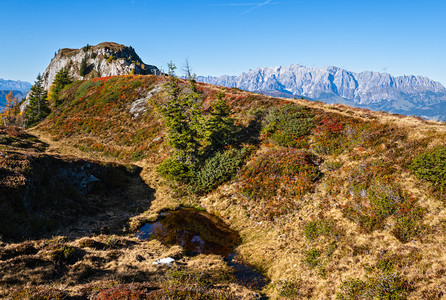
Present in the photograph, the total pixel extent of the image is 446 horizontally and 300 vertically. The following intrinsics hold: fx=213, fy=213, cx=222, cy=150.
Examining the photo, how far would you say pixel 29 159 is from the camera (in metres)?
19.3

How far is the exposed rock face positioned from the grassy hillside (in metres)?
82.2

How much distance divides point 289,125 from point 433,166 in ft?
51.4

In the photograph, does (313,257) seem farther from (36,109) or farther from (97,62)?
(97,62)

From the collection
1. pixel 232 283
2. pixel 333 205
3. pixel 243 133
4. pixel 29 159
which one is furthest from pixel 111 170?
pixel 333 205

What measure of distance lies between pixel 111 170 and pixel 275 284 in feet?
76.8

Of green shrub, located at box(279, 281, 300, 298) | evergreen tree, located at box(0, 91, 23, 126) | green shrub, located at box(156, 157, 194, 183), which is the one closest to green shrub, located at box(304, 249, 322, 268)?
green shrub, located at box(279, 281, 300, 298)

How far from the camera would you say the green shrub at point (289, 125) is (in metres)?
26.4

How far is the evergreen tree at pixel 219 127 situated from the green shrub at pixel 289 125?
4.96m

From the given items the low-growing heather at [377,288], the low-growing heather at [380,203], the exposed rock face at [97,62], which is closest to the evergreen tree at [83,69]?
the exposed rock face at [97,62]

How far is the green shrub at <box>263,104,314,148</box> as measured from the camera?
26438 mm

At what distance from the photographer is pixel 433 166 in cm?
1479

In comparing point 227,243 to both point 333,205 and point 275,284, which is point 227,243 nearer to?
point 275,284

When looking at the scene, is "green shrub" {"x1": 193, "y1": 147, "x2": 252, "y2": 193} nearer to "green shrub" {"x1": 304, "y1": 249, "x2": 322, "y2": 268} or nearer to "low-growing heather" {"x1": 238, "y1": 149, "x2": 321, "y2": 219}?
"low-growing heather" {"x1": 238, "y1": 149, "x2": 321, "y2": 219}

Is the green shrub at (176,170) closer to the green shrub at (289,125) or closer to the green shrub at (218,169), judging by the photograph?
the green shrub at (218,169)
